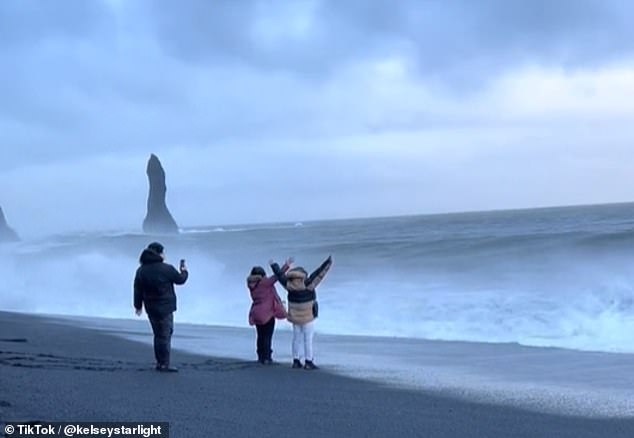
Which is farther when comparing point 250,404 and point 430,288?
point 430,288

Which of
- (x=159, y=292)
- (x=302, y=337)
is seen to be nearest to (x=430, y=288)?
(x=302, y=337)

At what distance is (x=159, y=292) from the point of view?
10555 mm

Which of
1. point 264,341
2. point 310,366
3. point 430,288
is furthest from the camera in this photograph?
point 430,288

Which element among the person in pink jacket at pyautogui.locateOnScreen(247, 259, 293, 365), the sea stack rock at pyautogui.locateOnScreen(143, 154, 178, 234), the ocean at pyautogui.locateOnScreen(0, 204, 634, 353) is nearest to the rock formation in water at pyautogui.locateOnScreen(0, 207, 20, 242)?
the sea stack rock at pyautogui.locateOnScreen(143, 154, 178, 234)

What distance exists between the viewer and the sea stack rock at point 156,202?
289 ft

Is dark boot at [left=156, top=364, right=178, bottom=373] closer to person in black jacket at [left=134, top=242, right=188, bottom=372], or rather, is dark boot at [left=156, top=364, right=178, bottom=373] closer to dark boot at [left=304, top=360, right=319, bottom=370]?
person in black jacket at [left=134, top=242, right=188, bottom=372]

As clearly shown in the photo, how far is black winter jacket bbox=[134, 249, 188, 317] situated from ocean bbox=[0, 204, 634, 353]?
713cm

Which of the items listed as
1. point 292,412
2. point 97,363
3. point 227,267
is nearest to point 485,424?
point 292,412

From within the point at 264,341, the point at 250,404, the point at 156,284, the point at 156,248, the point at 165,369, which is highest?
the point at 156,248

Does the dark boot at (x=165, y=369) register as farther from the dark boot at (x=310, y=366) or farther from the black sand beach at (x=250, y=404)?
the dark boot at (x=310, y=366)

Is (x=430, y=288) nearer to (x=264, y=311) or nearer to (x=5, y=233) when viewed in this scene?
(x=264, y=311)

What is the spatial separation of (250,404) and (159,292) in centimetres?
250

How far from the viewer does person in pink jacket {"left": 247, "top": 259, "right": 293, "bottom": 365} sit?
39.6 ft

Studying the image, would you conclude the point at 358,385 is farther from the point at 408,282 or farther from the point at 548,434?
the point at 408,282
